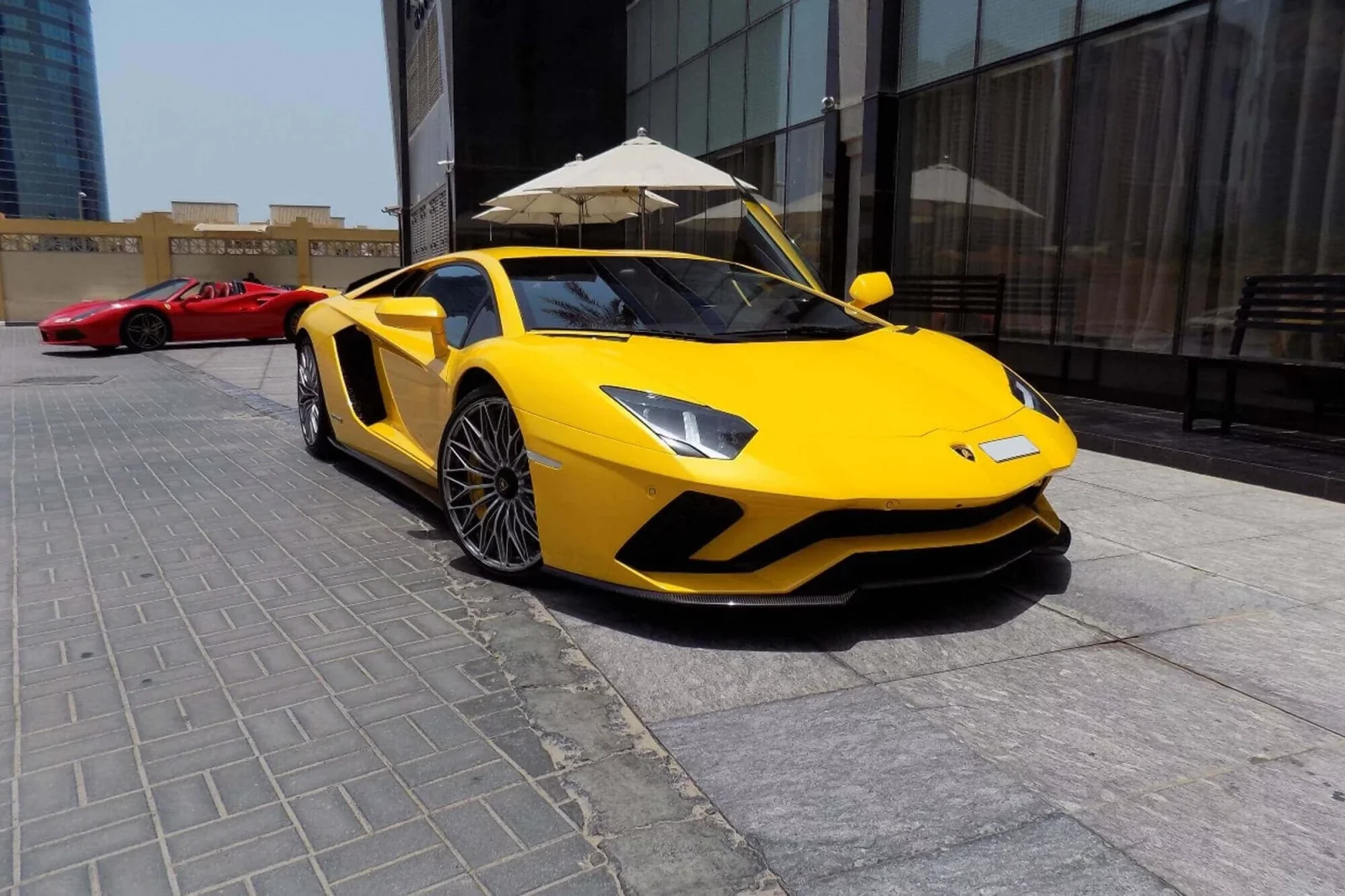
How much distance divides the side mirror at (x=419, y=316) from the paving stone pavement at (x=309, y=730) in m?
0.86

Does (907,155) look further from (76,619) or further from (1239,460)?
(76,619)

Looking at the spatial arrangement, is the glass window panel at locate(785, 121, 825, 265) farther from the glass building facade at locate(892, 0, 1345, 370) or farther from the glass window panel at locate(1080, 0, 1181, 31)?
the glass window panel at locate(1080, 0, 1181, 31)

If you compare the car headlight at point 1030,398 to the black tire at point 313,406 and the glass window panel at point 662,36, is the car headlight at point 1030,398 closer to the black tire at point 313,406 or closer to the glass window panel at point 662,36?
the black tire at point 313,406

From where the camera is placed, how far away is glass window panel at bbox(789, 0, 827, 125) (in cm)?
1252

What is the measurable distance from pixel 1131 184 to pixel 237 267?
104 feet

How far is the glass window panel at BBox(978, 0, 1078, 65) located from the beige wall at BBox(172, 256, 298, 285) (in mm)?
28731

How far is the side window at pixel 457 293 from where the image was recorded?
4.02 meters

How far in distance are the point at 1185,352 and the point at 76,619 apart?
7.55 meters

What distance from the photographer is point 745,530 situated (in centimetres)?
273

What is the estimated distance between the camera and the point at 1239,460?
5.28 metres

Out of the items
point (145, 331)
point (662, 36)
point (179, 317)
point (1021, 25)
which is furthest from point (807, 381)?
point (662, 36)

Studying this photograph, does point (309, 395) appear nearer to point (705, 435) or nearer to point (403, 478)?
point (403, 478)

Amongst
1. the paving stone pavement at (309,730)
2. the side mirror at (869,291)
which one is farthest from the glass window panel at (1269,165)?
the paving stone pavement at (309,730)

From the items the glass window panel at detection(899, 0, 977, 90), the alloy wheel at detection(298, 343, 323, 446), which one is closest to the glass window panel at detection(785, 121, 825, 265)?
the glass window panel at detection(899, 0, 977, 90)
